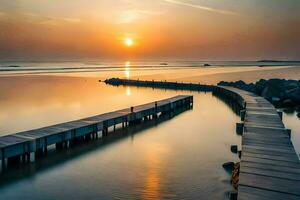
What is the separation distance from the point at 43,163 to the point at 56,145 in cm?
257

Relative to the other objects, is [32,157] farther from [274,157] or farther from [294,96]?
[294,96]

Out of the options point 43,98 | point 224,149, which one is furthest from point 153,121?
point 43,98

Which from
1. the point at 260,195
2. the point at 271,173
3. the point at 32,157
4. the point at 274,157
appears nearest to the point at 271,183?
the point at 271,173

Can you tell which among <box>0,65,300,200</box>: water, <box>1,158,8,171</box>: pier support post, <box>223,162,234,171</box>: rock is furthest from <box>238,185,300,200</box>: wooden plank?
<box>1,158,8,171</box>: pier support post

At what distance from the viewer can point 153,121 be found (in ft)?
94.2

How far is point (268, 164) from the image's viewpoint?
13.2 m

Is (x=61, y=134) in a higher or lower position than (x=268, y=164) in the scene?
higher

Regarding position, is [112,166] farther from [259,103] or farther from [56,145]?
[259,103]

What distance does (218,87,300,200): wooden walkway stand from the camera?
10641 mm

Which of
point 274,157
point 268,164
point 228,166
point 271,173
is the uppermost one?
point 274,157

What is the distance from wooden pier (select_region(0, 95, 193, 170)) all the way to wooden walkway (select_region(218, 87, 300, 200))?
9719 millimetres

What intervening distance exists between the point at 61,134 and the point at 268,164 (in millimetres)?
11819

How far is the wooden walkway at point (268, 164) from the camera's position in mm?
10641

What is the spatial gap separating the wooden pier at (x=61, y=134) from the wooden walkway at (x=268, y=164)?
9.72 metres
